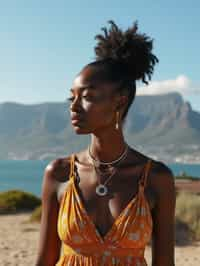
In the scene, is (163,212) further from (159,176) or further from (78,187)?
(78,187)

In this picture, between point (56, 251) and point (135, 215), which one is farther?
point (56, 251)

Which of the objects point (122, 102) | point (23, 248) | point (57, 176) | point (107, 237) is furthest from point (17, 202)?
point (107, 237)

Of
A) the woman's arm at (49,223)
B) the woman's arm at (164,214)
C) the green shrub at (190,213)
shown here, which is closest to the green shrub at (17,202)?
the green shrub at (190,213)

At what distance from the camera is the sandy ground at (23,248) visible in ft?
36.5

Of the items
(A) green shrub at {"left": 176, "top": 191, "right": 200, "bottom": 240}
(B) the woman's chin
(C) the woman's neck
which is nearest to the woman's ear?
(C) the woman's neck

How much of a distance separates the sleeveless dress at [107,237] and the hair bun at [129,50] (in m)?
0.62

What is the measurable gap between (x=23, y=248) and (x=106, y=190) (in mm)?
10986

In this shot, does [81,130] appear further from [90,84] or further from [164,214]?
[164,214]

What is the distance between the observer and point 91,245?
2.05 m

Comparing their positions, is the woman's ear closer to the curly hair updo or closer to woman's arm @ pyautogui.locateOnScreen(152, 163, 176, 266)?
the curly hair updo

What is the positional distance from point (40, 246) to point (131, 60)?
3.10 ft

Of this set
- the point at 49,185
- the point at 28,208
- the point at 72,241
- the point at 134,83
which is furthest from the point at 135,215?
the point at 28,208

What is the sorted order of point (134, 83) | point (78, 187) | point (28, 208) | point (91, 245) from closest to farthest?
point (91, 245)
point (78, 187)
point (134, 83)
point (28, 208)

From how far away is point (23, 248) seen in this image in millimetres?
12664
